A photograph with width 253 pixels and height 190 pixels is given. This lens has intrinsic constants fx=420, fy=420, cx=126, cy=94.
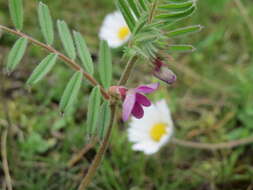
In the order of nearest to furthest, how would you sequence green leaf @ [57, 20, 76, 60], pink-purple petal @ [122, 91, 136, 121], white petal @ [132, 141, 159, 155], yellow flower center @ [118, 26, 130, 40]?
pink-purple petal @ [122, 91, 136, 121]
green leaf @ [57, 20, 76, 60]
white petal @ [132, 141, 159, 155]
yellow flower center @ [118, 26, 130, 40]

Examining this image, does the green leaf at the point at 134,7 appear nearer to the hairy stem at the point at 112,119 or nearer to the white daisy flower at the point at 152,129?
the hairy stem at the point at 112,119

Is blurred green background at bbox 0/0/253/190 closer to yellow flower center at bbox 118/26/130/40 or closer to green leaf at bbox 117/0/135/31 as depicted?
yellow flower center at bbox 118/26/130/40

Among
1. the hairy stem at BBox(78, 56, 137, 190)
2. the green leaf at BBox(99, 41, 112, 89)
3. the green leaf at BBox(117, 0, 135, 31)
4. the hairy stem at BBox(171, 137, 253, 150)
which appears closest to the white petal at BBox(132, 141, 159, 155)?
the hairy stem at BBox(171, 137, 253, 150)

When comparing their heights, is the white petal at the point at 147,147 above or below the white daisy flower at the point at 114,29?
below

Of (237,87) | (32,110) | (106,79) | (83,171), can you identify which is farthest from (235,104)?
(106,79)

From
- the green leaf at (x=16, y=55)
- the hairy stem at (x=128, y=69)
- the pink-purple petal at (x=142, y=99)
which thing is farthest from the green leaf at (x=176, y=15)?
the green leaf at (x=16, y=55)
